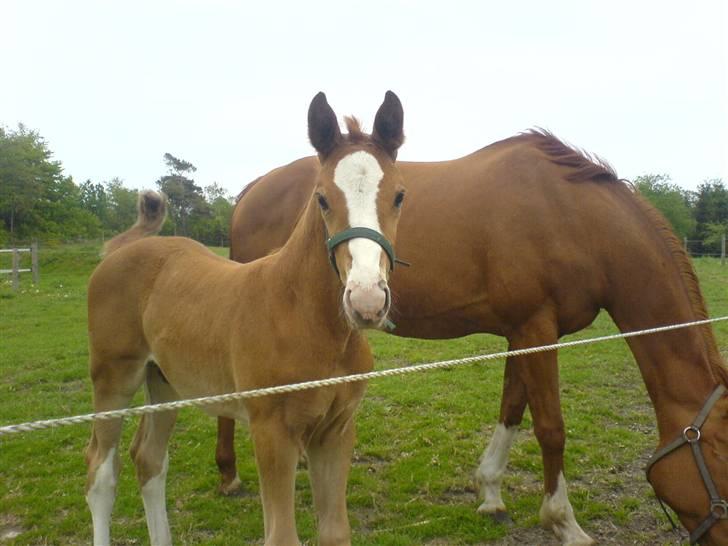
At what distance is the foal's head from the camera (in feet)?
6.00

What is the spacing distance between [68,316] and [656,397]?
12.3 m

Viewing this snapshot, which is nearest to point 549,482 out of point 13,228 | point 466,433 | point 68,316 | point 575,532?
point 575,532

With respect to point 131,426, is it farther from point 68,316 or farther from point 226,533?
point 68,316

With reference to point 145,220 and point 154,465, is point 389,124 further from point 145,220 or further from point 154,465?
point 154,465

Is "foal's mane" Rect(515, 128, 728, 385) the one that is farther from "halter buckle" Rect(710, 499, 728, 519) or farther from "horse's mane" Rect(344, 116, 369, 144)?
"horse's mane" Rect(344, 116, 369, 144)

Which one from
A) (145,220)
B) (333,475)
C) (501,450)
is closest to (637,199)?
(501,450)

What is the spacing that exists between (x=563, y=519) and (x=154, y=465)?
250cm

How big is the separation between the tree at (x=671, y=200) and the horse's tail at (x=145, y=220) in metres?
47.3

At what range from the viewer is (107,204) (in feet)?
220

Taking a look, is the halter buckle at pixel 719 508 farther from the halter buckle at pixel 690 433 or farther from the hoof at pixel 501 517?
the hoof at pixel 501 517

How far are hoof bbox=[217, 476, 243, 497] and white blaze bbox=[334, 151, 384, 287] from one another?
2.88m

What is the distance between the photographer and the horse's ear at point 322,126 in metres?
2.30

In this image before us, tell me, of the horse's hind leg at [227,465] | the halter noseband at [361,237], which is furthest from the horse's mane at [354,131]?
the horse's hind leg at [227,465]

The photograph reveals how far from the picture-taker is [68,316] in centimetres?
1222
